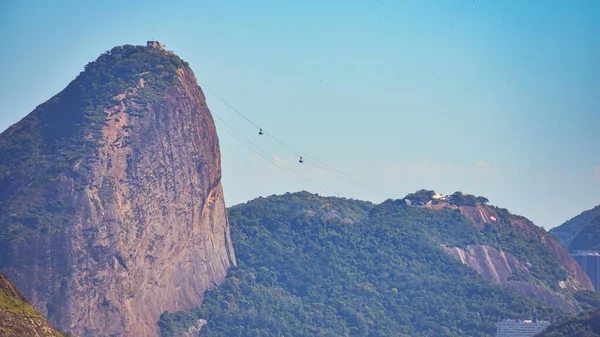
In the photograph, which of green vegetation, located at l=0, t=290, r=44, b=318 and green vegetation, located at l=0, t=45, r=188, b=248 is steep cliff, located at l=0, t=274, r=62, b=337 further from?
green vegetation, located at l=0, t=45, r=188, b=248

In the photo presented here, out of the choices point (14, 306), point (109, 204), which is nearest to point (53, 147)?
point (109, 204)

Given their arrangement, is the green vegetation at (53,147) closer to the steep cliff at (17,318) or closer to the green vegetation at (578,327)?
the green vegetation at (578,327)

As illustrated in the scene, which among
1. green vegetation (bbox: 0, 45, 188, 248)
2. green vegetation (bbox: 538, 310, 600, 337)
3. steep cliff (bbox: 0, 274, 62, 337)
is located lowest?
steep cliff (bbox: 0, 274, 62, 337)

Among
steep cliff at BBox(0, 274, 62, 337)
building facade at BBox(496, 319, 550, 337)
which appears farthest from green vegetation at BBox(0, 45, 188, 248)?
steep cliff at BBox(0, 274, 62, 337)

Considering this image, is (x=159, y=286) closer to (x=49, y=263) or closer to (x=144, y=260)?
(x=144, y=260)

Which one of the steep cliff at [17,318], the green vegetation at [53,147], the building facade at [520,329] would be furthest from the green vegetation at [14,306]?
the building facade at [520,329]

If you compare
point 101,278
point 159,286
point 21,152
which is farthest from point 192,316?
point 21,152
